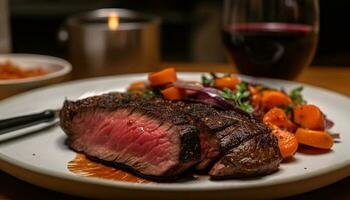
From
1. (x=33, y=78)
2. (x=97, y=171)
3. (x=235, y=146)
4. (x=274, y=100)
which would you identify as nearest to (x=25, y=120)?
(x=97, y=171)

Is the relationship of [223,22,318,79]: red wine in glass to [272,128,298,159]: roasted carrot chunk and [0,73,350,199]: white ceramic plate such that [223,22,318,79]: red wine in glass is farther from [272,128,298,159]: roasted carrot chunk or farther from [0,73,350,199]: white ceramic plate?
[272,128,298,159]: roasted carrot chunk

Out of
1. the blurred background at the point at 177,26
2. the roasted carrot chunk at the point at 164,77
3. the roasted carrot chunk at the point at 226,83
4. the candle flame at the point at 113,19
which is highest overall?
the candle flame at the point at 113,19

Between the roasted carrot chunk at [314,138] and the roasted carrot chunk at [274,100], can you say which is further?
the roasted carrot chunk at [274,100]

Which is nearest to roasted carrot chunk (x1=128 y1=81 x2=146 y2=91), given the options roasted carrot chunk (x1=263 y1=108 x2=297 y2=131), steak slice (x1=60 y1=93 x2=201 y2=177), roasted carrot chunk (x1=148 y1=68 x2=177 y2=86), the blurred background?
roasted carrot chunk (x1=148 y1=68 x2=177 y2=86)

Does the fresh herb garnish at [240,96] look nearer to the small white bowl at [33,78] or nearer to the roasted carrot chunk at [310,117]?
the roasted carrot chunk at [310,117]

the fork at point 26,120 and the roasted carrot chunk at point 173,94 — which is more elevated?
the roasted carrot chunk at point 173,94

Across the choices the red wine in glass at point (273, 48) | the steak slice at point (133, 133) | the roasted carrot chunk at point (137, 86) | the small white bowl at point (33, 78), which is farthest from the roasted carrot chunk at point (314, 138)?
the small white bowl at point (33, 78)

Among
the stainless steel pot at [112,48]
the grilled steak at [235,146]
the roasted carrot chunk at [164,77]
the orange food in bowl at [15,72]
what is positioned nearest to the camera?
the grilled steak at [235,146]
